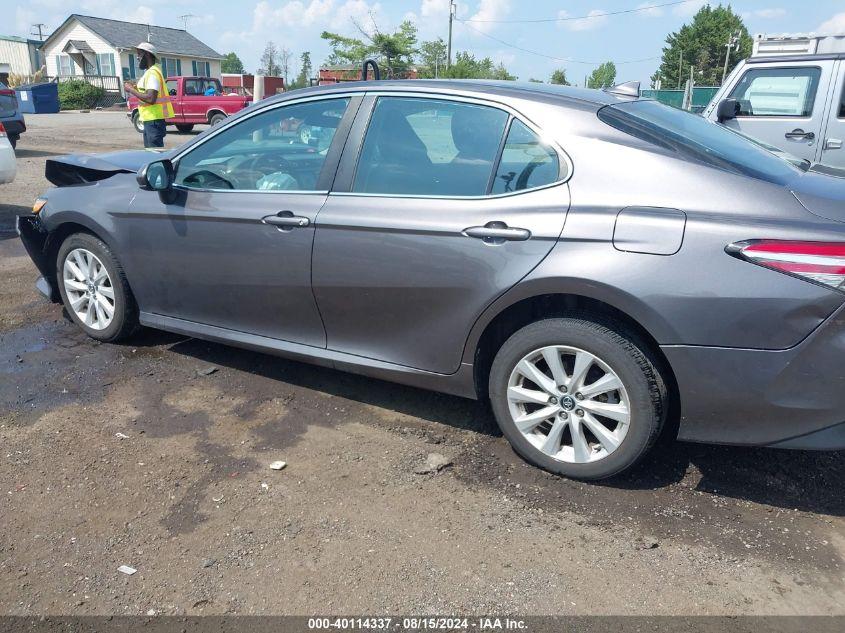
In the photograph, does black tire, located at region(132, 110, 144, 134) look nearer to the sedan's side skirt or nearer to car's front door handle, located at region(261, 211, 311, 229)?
the sedan's side skirt

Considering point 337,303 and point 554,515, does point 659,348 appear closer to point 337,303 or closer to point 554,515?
point 554,515

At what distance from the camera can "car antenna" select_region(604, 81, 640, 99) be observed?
12.7 feet

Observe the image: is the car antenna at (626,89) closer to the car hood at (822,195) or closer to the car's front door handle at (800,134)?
the car hood at (822,195)

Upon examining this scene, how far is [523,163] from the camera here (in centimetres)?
321

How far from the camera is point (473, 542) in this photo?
282 cm

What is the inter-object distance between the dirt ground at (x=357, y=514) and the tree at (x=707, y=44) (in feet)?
284

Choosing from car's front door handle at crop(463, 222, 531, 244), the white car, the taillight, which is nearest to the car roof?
car's front door handle at crop(463, 222, 531, 244)

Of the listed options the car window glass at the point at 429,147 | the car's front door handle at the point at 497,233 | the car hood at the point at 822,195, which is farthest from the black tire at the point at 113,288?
the car hood at the point at 822,195

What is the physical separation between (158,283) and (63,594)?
2142 millimetres

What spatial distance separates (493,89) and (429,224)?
0.73 meters

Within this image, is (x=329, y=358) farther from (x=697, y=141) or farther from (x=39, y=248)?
(x=39, y=248)

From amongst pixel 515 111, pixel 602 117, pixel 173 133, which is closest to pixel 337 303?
pixel 515 111

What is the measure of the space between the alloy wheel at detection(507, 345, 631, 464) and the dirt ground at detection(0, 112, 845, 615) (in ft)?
0.62

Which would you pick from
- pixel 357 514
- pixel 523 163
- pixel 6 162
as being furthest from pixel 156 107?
pixel 357 514
